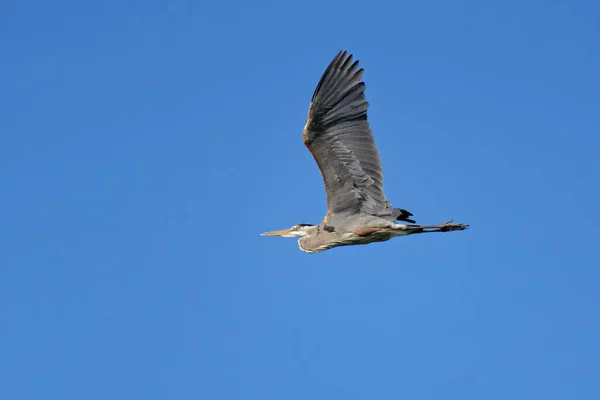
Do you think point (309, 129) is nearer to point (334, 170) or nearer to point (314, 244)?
point (334, 170)

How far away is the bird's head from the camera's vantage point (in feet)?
51.4

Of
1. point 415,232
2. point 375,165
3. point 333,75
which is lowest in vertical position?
point 415,232

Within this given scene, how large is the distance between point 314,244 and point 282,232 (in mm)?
1613

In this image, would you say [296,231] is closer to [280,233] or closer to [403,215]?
[280,233]

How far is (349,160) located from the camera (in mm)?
14406

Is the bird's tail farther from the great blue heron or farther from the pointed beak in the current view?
the pointed beak

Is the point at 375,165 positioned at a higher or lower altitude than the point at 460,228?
higher

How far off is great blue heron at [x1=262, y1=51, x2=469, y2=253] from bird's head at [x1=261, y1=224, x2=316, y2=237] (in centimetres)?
88

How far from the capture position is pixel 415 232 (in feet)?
47.4

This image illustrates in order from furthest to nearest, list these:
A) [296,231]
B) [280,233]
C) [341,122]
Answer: [280,233]
[296,231]
[341,122]

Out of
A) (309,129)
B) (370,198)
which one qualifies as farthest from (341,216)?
(309,129)

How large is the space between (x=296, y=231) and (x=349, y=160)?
2.34m

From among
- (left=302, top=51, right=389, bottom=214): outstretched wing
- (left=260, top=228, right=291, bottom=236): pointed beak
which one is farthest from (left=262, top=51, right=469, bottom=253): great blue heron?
(left=260, top=228, right=291, bottom=236): pointed beak

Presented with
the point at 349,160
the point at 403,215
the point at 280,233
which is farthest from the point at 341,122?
the point at 280,233
